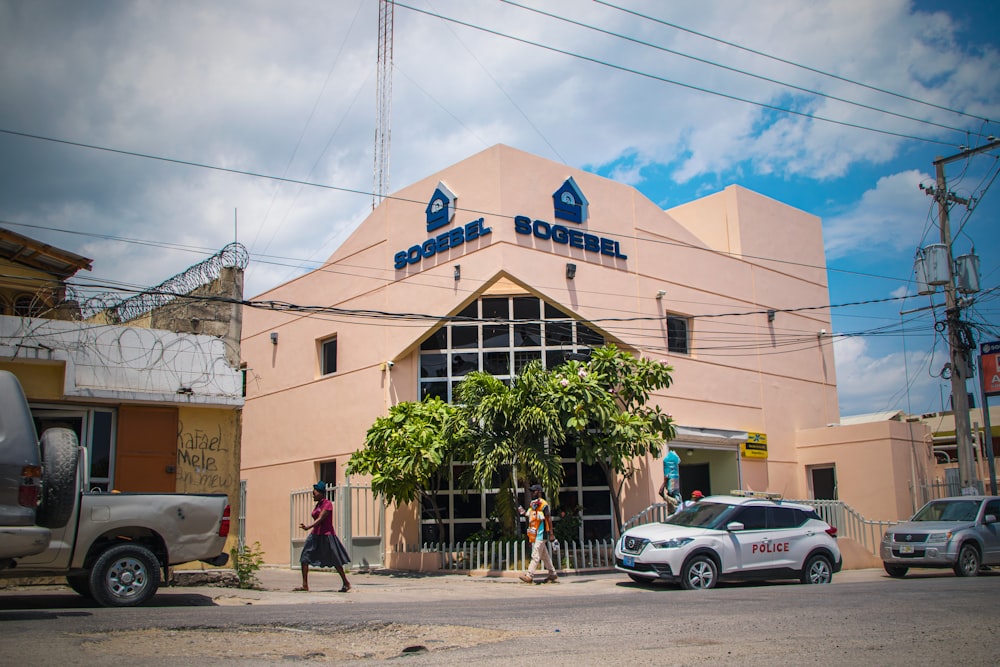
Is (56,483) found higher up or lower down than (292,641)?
higher up

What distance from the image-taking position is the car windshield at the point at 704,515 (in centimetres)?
1477

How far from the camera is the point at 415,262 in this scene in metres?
21.2

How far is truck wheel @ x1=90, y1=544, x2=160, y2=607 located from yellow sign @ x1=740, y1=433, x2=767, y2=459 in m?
16.8

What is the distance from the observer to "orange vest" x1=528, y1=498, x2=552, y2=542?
52.9ft

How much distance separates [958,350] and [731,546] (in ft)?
34.7

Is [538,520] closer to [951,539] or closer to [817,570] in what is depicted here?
[817,570]

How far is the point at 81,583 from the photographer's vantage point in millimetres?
10695

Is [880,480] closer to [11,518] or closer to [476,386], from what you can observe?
[476,386]

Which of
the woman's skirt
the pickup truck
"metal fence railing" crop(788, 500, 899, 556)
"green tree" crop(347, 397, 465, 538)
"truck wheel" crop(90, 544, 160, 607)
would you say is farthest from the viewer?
"metal fence railing" crop(788, 500, 899, 556)

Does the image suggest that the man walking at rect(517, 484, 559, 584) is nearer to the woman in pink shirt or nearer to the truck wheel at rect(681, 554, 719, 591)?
the truck wheel at rect(681, 554, 719, 591)

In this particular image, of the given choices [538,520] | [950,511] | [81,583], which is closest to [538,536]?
[538,520]

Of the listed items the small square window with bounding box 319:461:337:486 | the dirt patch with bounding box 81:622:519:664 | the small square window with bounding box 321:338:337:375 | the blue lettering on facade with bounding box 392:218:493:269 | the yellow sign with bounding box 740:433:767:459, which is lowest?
the dirt patch with bounding box 81:622:519:664

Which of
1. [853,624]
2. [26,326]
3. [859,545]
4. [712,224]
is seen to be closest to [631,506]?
[859,545]

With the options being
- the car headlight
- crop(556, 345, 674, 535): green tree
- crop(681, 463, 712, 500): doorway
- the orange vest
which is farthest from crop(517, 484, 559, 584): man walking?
crop(681, 463, 712, 500): doorway
